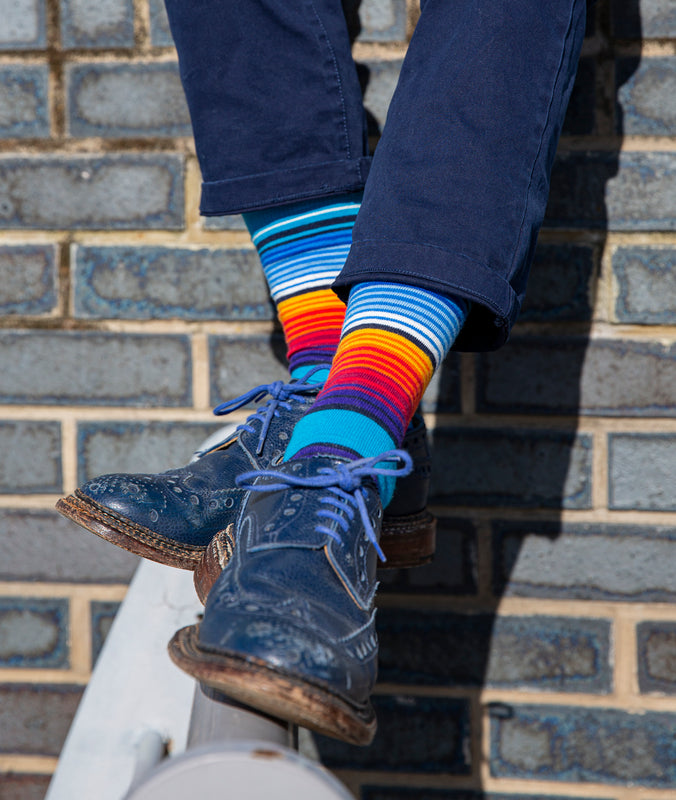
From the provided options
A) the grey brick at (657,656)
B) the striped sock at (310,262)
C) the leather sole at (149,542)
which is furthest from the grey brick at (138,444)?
the grey brick at (657,656)

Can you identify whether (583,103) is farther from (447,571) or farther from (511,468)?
(447,571)

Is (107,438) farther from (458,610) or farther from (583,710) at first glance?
(583,710)

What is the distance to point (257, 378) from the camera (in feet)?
3.33

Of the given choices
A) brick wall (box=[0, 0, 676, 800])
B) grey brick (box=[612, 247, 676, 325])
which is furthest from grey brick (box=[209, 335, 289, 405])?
grey brick (box=[612, 247, 676, 325])

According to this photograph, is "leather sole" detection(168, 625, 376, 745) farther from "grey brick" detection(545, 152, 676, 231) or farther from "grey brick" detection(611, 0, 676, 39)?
A: "grey brick" detection(611, 0, 676, 39)

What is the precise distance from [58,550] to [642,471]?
95 centimetres

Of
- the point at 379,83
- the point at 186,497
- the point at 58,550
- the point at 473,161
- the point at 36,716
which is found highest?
the point at 379,83

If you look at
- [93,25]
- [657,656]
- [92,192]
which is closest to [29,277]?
[92,192]

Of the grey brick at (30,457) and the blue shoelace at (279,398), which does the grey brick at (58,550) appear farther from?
the blue shoelace at (279,398)

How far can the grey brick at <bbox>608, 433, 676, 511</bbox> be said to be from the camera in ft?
3.22

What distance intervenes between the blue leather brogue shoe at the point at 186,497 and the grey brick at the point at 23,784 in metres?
0.82

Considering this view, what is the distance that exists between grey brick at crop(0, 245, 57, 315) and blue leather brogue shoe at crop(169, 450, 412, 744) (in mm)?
655

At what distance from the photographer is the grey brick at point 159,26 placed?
0.96 meters

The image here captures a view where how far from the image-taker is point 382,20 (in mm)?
940
